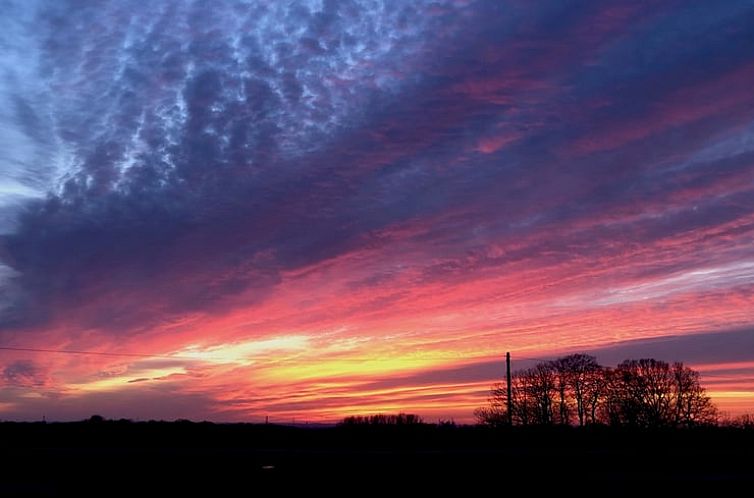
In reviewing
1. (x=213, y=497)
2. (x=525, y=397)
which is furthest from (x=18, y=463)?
(x=525, y=397)

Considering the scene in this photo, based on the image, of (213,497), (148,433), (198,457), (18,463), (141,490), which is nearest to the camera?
(213,497)

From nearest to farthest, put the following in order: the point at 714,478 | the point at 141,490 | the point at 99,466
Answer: the point at 141,490 → the point at 714,478 → the point at 99,466

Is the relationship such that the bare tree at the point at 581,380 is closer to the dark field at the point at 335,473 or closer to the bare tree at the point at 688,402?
the bare tree at the point at 688,402

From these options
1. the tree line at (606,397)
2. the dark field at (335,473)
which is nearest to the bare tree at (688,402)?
the tree line at (606,397)

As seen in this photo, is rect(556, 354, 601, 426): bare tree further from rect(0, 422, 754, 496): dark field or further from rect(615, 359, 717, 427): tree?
rect(0, 422, 754, 496): dark field

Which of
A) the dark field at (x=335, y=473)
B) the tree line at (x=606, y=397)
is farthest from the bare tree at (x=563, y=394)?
the dark field at (x=335, y=473)

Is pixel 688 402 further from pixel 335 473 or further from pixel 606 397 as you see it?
pixel 335 473

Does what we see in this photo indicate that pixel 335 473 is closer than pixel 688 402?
Yes

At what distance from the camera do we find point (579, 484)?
14.2m

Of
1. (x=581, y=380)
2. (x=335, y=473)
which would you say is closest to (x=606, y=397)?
(x=581, y=380)

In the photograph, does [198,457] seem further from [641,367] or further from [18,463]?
[641,367]

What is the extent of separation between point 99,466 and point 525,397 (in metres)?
81.3

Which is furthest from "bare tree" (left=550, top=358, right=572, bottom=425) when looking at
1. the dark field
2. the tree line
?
the dark field

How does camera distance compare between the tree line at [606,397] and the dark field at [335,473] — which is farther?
the tree line at [606,397]
